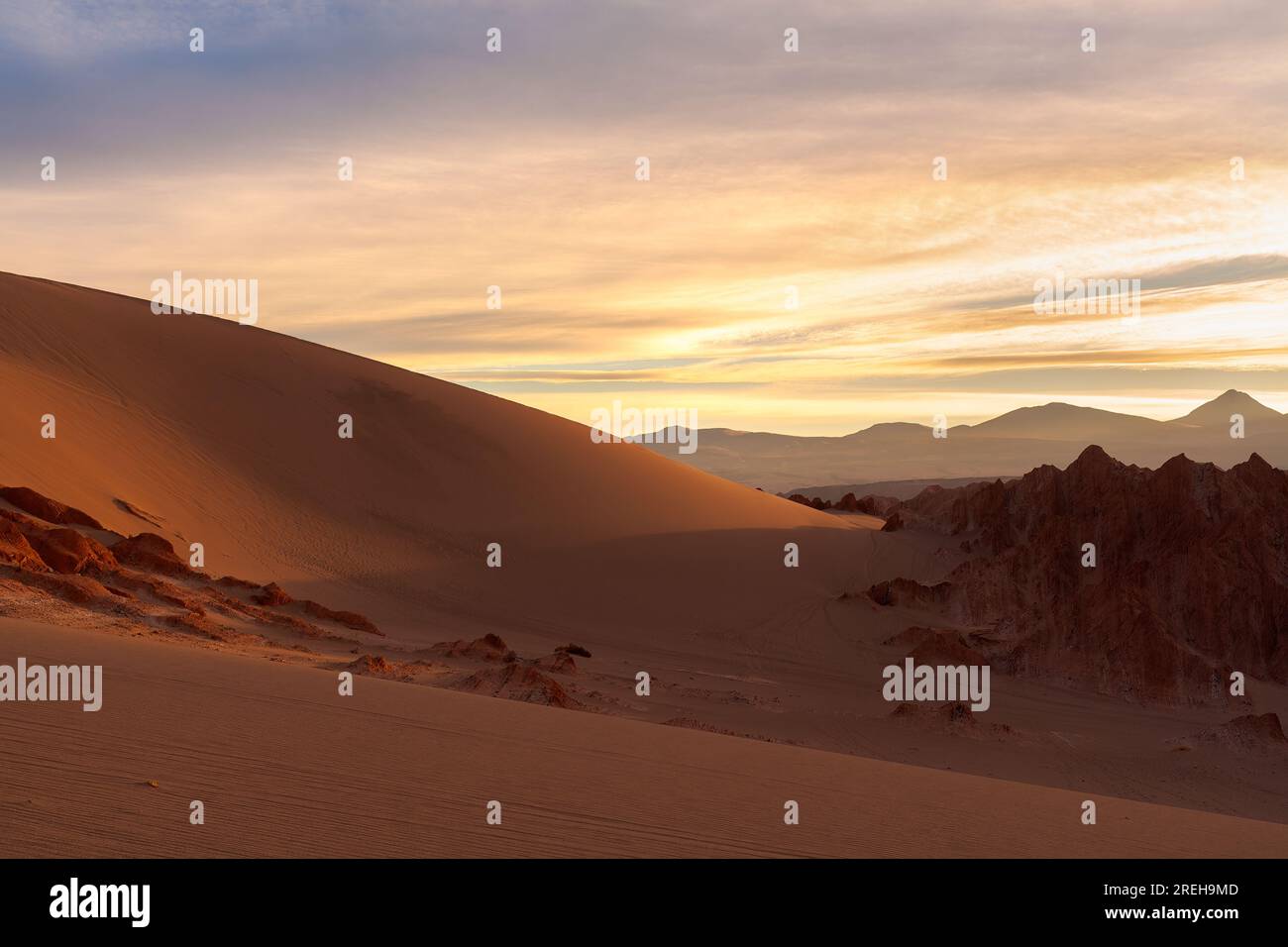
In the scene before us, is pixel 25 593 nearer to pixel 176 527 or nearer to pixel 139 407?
pixel 176 527

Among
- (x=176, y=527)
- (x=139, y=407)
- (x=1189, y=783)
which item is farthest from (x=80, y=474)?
(x=1189, y=783)

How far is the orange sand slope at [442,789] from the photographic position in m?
5.19

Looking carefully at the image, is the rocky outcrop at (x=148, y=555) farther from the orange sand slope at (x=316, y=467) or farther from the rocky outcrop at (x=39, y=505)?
the orange sand slope at (x=316, y=467)

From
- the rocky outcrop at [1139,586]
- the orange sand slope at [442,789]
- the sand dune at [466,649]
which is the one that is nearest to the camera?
the orange sand slope at [442,789]

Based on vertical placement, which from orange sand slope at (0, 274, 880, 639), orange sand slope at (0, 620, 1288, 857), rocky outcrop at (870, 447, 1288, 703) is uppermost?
orange sand slope at (0, 274, 880, 639)

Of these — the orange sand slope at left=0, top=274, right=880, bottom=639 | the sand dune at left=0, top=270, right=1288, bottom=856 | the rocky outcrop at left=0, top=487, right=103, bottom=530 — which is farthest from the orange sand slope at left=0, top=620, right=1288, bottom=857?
the orange sand slope at left=0, top=274, right=880, bottom=639

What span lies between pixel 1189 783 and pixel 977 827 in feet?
28.6

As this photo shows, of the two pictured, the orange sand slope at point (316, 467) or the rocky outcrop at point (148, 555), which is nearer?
the rocky outcrop at point (148, 555)

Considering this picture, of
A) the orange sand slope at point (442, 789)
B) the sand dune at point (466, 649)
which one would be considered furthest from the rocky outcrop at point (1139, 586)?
the orange sand slope at point (442, 789)

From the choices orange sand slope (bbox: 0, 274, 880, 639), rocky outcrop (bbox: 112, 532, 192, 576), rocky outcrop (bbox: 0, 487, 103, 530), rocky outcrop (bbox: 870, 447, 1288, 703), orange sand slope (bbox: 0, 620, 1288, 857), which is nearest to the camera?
orange sand slope (bbox: 0, 620, 1288, 857)

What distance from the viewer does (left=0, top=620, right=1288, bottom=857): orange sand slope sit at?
5.19m

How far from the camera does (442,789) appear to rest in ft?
20.4

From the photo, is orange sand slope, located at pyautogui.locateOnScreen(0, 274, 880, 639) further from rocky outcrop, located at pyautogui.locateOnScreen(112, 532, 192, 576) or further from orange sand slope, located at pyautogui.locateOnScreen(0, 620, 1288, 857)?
orange sand slope, located at pyautogui.locateOnScreen(0, 620, 1288, 857)
